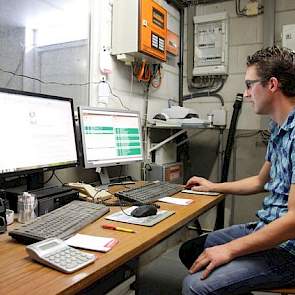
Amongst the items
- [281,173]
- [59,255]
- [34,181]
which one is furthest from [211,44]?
[59,255]

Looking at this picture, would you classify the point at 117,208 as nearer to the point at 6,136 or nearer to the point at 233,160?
the point at 6,136

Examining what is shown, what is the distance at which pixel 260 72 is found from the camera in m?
1.40

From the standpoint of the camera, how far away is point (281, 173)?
1309 millimetres

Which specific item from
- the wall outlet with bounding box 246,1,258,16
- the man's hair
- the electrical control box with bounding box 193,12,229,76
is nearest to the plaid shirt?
the man's hair

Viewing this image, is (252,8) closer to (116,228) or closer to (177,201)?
(177,201)

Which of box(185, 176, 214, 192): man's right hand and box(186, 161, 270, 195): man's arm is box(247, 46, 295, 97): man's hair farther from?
box(185, 176, 214, 192): man's right hand

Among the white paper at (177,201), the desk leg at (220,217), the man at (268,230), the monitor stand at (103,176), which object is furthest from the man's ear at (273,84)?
the desk leg at (220,217)

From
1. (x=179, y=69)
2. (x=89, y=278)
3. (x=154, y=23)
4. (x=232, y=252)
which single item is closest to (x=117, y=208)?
(x=232, y=252)

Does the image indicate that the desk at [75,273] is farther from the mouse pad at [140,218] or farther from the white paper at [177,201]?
the white paper at [177,201]

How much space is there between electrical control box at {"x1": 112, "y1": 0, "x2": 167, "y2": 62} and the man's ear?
44.1 inches

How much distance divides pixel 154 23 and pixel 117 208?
5.12ft

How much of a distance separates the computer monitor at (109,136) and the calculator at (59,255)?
2.99 ft

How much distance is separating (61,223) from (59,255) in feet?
0.85

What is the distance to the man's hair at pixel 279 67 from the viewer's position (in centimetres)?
134
